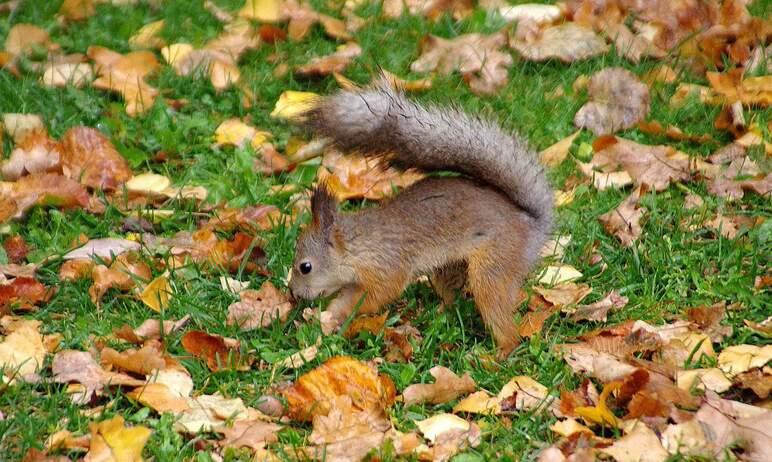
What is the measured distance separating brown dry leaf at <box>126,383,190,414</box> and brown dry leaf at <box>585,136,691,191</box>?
1.85 m

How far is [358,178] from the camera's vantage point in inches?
146

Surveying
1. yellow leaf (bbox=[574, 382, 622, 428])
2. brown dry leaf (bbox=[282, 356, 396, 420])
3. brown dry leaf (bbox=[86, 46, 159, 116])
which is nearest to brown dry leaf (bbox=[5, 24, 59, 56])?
brown dry leaf (bbox=[86, 46, 159, 116])

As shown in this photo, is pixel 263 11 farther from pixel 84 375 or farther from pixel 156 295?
pixel 84 375

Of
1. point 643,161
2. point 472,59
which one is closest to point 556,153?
point 643,161

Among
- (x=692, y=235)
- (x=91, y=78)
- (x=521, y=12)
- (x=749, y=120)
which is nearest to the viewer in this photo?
(x=692, y=235)

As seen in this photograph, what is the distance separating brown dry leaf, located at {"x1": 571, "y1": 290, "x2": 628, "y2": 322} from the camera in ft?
9.77

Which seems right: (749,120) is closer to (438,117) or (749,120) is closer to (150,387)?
(438,117)

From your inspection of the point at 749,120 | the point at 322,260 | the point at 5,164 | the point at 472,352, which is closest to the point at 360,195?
the point at 322,260

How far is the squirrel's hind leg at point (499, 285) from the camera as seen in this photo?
→ 288cm

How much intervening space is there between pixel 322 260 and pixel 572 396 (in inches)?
33.8

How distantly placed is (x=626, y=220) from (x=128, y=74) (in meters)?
2.08

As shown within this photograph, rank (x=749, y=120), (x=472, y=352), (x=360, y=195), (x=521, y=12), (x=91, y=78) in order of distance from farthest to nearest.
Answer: (x=521, y=12) < (x=91, y=78) < (x=749, y=120) < (x=360, y=195) < (x=472, y=352)

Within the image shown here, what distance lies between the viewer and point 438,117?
2957mm

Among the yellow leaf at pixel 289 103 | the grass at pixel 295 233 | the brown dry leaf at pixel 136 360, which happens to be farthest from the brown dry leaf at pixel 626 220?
the brown dry leaf at pixel 136 360
